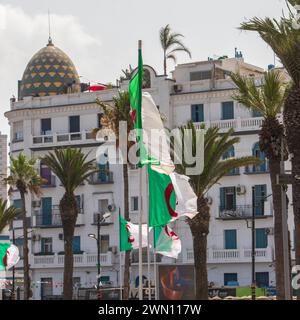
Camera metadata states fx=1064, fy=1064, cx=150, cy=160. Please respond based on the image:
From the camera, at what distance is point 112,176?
7850cm

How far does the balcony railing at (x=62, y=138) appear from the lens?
79688mm

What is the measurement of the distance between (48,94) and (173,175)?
5539 centimetres

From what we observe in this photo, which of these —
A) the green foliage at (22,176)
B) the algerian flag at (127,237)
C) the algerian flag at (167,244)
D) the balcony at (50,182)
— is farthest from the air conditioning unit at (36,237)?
the algerian flag at (167,244)

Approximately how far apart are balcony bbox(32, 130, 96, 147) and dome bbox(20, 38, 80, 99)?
4498 mm

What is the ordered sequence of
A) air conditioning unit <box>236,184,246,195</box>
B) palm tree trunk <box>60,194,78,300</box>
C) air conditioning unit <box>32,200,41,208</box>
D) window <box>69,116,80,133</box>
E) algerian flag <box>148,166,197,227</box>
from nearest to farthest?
algerian flag <box>148,166,197,227</box> → palm tree trunk <box>60,194,78,300</box> → air conditioning unit <box>236,184,246,195</box> → air conditioning unit <box>32,200,41,208</box> → window <box>69,116,80,133</box>

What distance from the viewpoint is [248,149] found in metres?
73.8

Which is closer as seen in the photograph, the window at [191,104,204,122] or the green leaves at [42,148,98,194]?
the green leaves at [42,148,98,194]

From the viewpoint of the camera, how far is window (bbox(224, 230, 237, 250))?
7369cm

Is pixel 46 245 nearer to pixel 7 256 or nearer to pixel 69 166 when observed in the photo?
pixel 69 166

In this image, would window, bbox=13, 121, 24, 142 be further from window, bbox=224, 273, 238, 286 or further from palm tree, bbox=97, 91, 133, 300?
palm tree, bbox=97, 91, 133, 300

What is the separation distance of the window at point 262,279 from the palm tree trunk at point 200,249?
89.4ft

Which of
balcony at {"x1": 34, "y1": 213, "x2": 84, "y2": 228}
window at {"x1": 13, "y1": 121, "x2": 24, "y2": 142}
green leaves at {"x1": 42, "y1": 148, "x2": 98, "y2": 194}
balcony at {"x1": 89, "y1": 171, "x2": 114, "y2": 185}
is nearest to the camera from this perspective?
green leaves at {"x1": 42, "y1": 148, "x2": 98, "y2": 194}

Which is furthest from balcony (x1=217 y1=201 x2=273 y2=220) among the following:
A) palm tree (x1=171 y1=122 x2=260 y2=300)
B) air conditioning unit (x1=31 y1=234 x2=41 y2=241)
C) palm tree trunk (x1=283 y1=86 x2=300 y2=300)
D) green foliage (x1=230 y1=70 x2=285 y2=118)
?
palm tree trunk (x1=283 y1=86 x2=300 y2=300)
